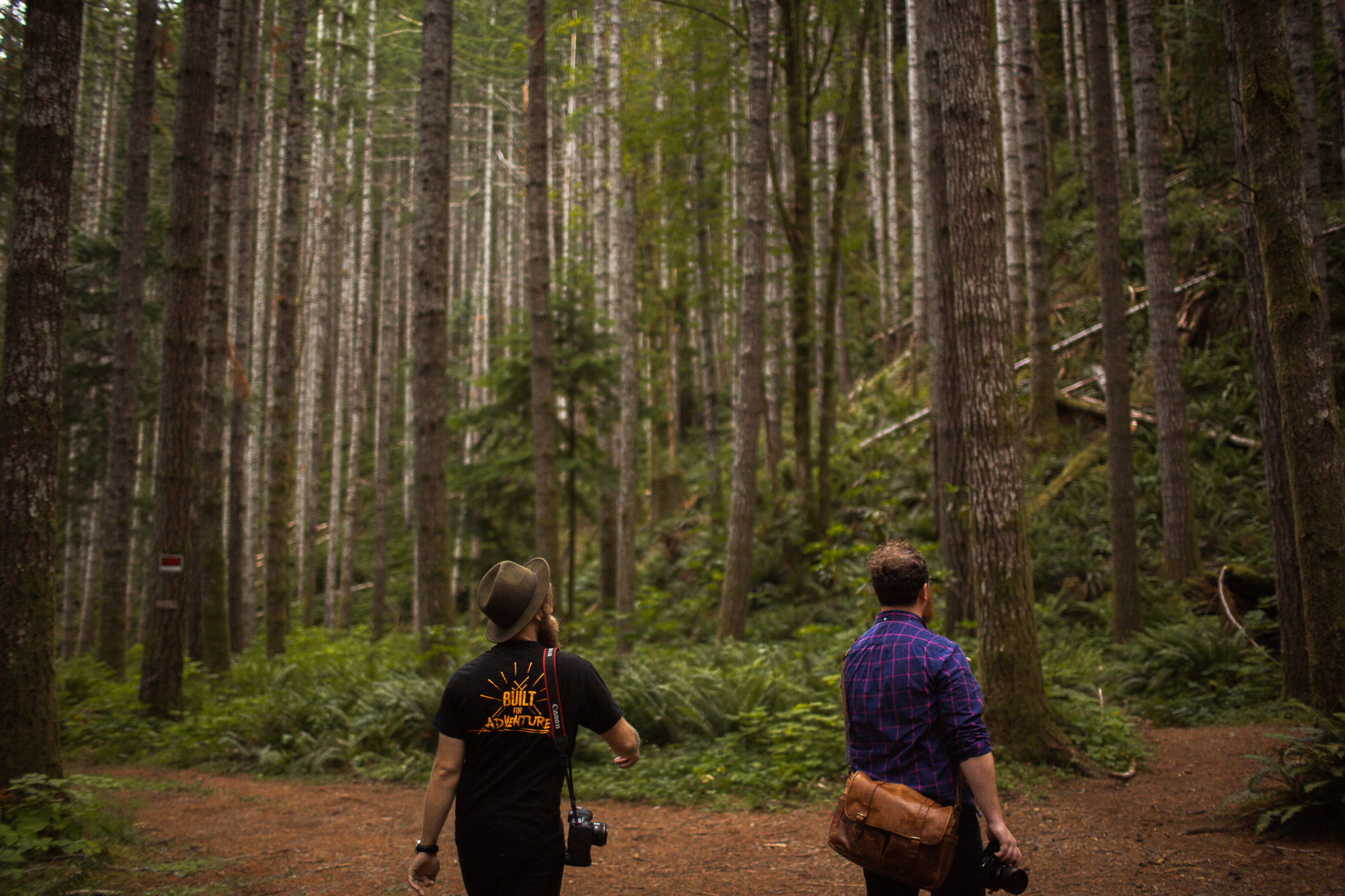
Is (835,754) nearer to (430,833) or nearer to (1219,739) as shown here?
(1219,739)

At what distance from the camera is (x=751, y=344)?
34.7 ft

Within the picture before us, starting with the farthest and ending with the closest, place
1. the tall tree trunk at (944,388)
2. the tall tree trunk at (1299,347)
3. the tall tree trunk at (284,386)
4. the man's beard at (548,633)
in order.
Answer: the tall tree trunk at (284,386), the tall tree trunk at (944,388), the tall tree trunk at (1299,347), the man's beard at (548,633)

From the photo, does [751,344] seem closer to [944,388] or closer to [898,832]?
[944,388]

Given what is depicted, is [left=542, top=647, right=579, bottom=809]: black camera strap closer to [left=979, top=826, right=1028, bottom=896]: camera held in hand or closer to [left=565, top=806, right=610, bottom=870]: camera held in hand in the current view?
[left=565, top=806, right=610, bottom=870]: camera held in hand

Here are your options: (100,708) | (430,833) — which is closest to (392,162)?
(100,708)

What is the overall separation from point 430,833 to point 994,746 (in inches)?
184

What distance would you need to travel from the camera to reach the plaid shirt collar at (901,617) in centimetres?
286

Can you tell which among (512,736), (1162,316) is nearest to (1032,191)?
(1162,316)

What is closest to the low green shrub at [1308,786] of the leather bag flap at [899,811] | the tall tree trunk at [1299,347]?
the tall tree trunk at [1299,347]

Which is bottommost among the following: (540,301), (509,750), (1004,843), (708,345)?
(1004,843)

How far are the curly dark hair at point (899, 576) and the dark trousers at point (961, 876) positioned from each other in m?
0.74

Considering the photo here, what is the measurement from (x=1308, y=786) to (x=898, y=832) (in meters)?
3.67

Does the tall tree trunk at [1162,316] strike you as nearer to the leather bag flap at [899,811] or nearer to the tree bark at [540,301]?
the tree bark at [540,301]

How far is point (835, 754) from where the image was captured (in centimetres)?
678
